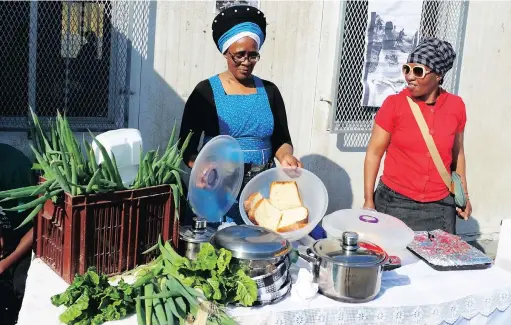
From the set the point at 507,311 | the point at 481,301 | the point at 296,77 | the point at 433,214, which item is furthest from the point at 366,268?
the point at 296,77

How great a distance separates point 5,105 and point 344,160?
2.61 meters

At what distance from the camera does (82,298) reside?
208cm

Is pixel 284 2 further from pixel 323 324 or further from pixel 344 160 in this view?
pixel 323 324

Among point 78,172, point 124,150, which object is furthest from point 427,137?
point 78,172

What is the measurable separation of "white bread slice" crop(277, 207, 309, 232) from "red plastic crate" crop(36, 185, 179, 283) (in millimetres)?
476

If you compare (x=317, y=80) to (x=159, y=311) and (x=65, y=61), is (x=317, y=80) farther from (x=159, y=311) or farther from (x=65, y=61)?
(x=159, y=311)

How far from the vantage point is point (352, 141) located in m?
5.04

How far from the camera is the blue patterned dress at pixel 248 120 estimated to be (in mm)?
3215

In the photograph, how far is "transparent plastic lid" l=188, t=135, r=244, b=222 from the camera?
8.33 ft

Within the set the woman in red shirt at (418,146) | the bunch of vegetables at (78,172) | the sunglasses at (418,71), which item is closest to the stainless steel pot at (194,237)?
the bunch of vegetables at (78,172)

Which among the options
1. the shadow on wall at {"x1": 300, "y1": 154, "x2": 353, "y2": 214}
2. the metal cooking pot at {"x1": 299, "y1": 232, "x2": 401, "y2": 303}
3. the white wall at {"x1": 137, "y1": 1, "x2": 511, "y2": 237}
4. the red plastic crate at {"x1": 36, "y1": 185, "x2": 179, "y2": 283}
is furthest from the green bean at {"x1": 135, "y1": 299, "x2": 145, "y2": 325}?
the shadow on wall at {"x1": 300, "y1": 154, "x2": 353, "y2": 214}

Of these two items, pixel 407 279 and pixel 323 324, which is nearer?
pixel 323 324

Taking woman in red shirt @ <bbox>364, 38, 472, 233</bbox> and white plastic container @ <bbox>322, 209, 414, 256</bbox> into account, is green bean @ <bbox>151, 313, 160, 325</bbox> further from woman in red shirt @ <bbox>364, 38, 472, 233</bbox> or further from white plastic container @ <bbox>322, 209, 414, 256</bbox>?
woman in red shirt @ <bbox>364, 38, 472, 233</bbox>

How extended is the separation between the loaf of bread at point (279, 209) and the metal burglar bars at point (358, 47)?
202 centimetres
